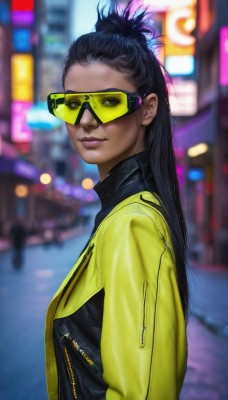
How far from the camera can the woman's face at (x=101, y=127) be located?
199cm

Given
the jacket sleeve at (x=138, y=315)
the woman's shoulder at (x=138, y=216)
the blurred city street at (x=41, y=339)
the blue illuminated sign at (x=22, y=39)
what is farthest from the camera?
the blue illuminated sign at (x=22, y=39)

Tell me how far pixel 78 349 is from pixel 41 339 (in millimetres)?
8169

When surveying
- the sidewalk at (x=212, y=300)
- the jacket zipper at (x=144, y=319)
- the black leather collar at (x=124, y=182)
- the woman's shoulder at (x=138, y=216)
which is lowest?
the sidewalk at (x=212, y=300)

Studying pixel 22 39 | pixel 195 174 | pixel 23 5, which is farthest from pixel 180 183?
pixel 22 39

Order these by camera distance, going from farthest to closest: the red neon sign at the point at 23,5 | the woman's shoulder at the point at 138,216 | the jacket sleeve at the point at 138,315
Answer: the red neon sign at the point at 23,5 < the woman's shoulder at the point at 138,216 < the jacket sleeve at the point at 138,315

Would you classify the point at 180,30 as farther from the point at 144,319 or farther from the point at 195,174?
the point at 144,319

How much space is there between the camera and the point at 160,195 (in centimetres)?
207

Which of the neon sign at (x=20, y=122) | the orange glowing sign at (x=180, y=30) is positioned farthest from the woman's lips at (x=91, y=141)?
the neon sign at (x=20, y=122)

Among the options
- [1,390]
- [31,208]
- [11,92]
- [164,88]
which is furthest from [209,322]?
[31,208]

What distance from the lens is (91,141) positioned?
205 cm

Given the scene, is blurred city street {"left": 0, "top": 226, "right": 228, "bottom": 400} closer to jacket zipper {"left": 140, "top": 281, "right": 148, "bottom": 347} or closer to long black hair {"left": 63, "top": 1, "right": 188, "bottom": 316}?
long black hair {"left": 63, "top": 1, "right": 188, "bottom": 316}

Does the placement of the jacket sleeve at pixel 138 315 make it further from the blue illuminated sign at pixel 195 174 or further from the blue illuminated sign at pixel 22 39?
the blue illuminated sign at pixel 22 39

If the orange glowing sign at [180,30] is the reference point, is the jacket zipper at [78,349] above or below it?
below

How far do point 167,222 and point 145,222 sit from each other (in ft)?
0.67
